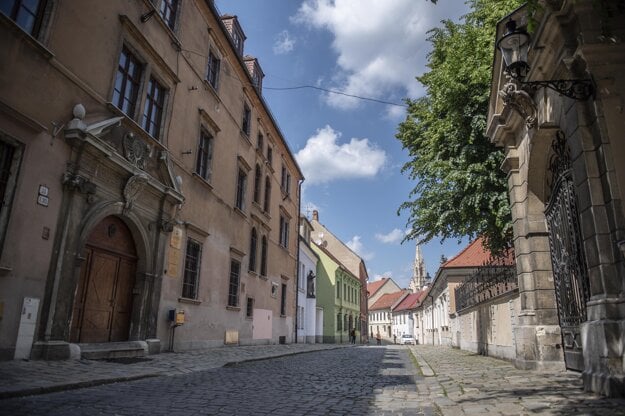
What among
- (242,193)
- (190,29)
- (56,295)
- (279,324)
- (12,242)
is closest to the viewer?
(12,242)

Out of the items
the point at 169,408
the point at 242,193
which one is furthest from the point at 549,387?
the point at 242,193

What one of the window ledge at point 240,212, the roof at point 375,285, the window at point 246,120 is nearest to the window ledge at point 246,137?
the window at point 246,120

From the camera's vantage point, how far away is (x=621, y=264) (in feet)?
18.0

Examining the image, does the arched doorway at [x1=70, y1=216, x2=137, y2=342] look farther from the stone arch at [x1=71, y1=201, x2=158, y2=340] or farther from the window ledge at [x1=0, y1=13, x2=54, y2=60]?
the window ledge at [x1=0, y1=13, x2=54, y2=60]

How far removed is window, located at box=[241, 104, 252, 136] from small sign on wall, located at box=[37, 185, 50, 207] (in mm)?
12231

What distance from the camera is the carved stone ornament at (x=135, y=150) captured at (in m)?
10.9

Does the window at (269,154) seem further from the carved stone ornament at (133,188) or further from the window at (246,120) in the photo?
the carved stone ornament at (133,188)

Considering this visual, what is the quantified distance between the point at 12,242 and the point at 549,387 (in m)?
8.52

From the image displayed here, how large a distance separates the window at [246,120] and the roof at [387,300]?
72.0 meters

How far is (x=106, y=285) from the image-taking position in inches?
426

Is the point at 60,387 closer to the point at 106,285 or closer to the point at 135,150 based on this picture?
the point at 106,285

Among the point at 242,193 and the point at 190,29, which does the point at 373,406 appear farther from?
the point at 242,193

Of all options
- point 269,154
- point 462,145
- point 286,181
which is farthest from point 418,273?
point 462,145

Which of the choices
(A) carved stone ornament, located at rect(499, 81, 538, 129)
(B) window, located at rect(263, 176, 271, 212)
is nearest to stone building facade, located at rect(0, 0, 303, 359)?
(B) window, located at rect(263, 176, 271, 212)
